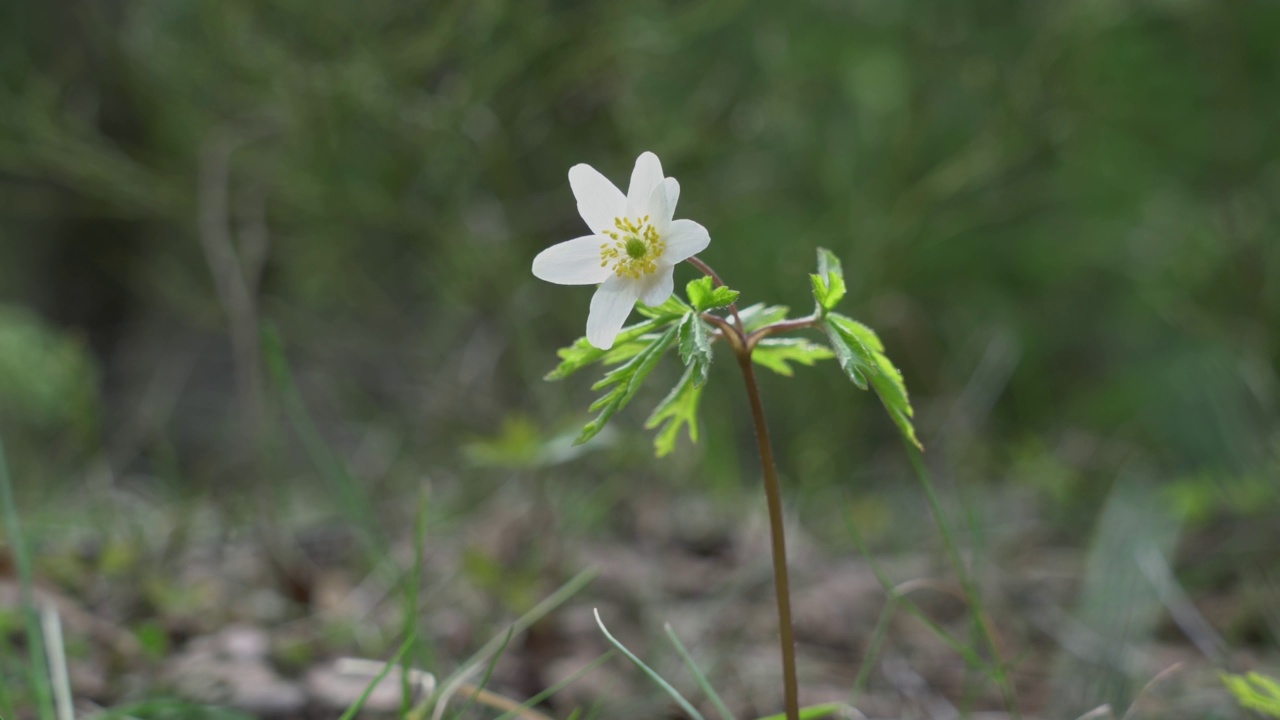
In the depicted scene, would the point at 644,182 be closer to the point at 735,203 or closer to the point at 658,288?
the point at 658,288

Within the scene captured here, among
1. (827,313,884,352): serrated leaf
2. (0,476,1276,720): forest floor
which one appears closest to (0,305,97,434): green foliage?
(0,476,1276,720): forest floor

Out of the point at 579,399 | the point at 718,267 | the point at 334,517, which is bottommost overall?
the point at 334,517

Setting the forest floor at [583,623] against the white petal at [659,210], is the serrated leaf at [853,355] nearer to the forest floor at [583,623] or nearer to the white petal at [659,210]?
the white petal at [659,210]

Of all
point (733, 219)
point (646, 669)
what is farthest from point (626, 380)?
point (733, 219)

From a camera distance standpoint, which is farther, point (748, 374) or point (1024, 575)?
point (1024, 575)

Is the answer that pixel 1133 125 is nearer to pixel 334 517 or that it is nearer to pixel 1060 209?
pixel 1060 209

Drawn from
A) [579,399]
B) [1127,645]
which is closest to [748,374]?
[1127,645]

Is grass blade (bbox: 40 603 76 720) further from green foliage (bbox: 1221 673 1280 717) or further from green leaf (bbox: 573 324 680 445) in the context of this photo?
green foliage (bbox: 1221 673 1280 717)
